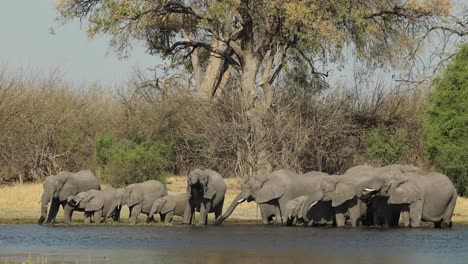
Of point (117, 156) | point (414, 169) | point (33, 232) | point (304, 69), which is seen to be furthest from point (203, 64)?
point (33, 232)

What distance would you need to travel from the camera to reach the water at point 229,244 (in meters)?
24.8

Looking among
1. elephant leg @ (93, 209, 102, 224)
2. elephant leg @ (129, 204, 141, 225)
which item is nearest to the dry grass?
elephant leg @ (129, 204, 141, 225)

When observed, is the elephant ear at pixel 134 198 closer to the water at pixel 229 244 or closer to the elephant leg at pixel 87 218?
the elephant leg at pixel 87 218

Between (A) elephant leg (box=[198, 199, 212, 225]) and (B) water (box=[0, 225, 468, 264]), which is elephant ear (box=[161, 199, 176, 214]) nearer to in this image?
(A) elephant leg (box=[198, 199, 212, 225])

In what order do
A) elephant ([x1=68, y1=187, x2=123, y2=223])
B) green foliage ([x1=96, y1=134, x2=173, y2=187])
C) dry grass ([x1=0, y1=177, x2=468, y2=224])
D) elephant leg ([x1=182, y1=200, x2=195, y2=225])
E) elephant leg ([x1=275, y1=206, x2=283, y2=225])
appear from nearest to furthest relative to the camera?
elephant leg ([x1=182, y1=200, x2=195, y2=225])
elephant ([x1=68, y1=187, x2=123, y2=223])
elephant leg ([x1=275, y1=206, x2=283, y2=225])
dry grass ([x1=0, y1=177, x2=468, y2=224])
green foliage ([x1=96, y1=134, x2=173, y2=187])

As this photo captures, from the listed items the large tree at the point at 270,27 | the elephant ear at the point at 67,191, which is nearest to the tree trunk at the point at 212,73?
the large tree at the point at 270,27

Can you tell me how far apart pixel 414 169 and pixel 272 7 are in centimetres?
1224

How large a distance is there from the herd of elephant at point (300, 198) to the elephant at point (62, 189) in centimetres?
3

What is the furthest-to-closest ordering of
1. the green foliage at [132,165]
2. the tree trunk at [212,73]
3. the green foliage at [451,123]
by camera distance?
the tree trunk at [212,73]
the green foliage at [132,165]
the green foliage at [451,123]

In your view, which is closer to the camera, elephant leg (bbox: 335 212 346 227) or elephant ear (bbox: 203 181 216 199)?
elephant leg (bbox: 335 212 346 227)

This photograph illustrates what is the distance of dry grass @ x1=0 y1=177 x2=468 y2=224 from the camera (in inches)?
1483

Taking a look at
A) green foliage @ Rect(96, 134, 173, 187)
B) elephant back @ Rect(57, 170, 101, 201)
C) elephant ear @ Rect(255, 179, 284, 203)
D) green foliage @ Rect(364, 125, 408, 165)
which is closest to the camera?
elephant ear @ Rect(255, 179, 284, 203)

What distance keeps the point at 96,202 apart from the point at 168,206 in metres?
2.09

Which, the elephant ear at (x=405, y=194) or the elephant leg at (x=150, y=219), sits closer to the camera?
the elephant ear at (x=405, y=194)
